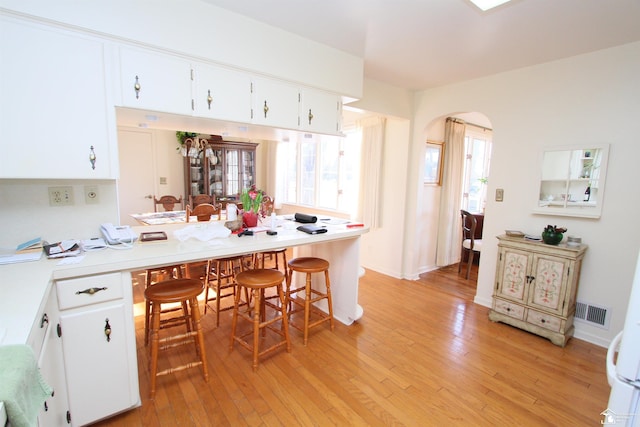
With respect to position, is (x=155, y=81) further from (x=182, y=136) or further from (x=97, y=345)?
(x=182, y=136)

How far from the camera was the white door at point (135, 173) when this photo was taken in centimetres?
490

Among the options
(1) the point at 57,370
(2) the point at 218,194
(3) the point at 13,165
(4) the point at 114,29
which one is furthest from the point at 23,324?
(2) the point at 218,194

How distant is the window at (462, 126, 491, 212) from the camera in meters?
4.94

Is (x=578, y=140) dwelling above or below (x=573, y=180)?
above

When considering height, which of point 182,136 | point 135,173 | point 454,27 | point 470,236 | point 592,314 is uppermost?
point 454,27

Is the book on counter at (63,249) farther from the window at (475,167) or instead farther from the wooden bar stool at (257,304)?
the window at (475,167)

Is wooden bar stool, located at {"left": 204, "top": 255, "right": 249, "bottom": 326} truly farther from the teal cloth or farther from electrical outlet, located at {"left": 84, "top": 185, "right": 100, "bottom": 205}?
the teal cloth

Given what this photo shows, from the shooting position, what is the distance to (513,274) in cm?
279

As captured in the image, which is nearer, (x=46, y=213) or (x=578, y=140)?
(x=46, y=213)

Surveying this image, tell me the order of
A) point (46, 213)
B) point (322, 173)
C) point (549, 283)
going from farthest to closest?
point (322, 173) < point (549, 283) < point (46, 213)

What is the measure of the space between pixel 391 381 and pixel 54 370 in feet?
6.15

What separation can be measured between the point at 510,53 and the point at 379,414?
9.91 ft

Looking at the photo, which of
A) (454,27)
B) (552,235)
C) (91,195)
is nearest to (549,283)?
(552,235)

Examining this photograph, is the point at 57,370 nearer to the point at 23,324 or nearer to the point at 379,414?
the point at 23,324
